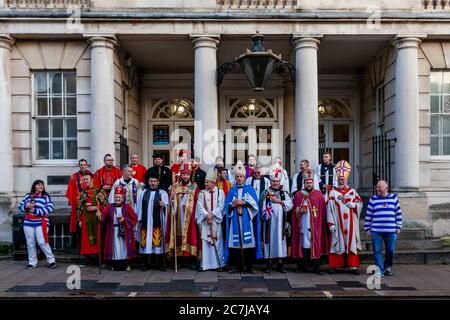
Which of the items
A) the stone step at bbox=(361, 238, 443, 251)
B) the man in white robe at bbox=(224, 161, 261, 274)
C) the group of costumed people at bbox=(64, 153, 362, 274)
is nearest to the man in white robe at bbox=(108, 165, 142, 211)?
the group of costumed people at bbox=(64, 153, 362, 274)

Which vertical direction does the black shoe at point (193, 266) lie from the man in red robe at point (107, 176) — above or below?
below

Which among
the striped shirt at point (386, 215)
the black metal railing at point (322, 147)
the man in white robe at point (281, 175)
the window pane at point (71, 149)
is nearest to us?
the striped shirt at point (386, 215)

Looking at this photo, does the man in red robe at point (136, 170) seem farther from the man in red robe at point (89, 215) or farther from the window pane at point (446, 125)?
the window pane at point (446, 125)

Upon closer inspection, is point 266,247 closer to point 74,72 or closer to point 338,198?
point 338,198

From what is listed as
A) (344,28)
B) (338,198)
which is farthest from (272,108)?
(338,198)

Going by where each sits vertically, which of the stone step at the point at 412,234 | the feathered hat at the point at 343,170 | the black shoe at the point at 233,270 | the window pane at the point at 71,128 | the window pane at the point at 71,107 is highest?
the window pane at the point at 71,107

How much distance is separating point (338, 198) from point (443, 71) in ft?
18.7

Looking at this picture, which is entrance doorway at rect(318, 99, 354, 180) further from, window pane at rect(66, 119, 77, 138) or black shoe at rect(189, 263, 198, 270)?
black shoe at rect(189, 263, 198, 270)

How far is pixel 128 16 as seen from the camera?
47.0ft

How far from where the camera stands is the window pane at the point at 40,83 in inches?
597

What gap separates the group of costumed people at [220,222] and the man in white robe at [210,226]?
2cm

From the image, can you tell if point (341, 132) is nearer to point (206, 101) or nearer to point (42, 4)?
point (206, 101)

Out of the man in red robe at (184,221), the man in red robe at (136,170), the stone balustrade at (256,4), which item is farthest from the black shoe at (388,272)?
the stone balustrade at (256,4)

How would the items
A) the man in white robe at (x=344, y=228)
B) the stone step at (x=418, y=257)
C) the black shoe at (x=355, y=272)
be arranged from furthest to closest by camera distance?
the stone step at (x=418, y=257)
the man in white robe at (x=344, y=228)
the black shoe at (x=355, y=272)
